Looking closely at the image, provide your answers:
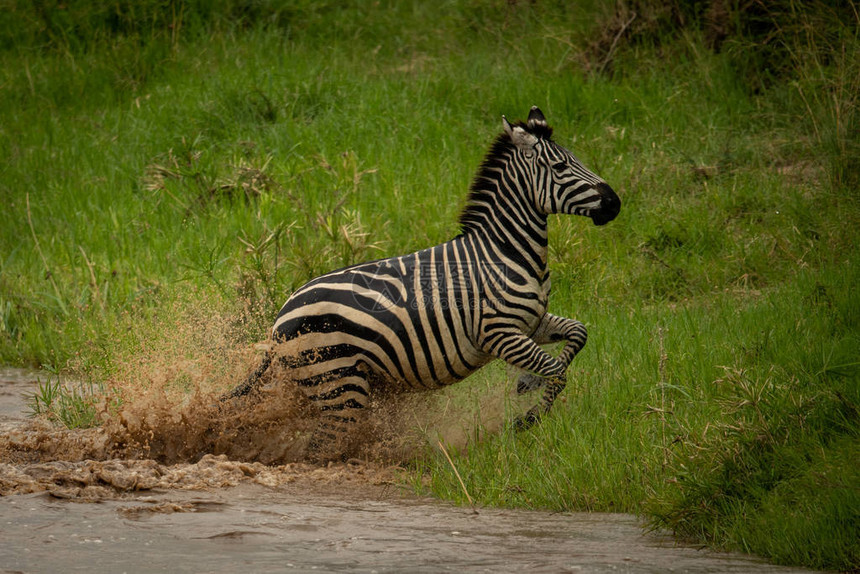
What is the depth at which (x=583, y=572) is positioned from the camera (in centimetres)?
404

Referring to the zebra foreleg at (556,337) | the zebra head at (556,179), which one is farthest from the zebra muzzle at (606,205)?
the zebra foreleg at (556,337)

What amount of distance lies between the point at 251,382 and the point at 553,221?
3.53 metres

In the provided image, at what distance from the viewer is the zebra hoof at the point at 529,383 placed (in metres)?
6.20

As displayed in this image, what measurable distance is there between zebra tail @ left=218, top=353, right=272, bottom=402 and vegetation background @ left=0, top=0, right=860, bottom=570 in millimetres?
445

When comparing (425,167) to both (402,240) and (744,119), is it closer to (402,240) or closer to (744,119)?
(402,240)

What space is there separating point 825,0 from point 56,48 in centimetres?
943

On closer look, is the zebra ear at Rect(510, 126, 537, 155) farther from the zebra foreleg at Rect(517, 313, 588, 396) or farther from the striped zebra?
the zebra foreleg at Rect(517, 313, 588, 396)

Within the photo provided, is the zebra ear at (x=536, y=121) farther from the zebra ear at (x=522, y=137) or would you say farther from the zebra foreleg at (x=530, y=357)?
the zebra foreleg at (x=530, y=357)

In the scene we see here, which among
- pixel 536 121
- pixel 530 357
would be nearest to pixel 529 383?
pixel 530 357

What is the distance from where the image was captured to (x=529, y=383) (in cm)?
623

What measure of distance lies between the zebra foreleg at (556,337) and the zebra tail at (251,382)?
4.84ft

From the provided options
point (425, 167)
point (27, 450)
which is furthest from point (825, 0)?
point (27, 450)

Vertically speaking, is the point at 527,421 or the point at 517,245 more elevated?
the point at 517,245

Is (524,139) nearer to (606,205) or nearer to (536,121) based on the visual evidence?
(536,121)
